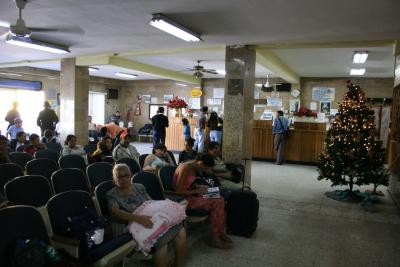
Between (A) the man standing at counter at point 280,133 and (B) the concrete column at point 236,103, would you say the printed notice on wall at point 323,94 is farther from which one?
(B) the concrete column at point 236,103

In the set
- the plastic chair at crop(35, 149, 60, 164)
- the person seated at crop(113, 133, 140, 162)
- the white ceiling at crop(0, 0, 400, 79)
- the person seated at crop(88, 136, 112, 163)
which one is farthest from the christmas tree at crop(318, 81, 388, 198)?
the plastic chair at crop(35, 149, 60, 164)

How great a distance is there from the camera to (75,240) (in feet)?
8.45

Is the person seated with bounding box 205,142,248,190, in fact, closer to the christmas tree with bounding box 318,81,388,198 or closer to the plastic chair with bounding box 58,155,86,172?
the plastic chair with bounding box 58,155,86,172

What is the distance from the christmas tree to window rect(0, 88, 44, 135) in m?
11.3

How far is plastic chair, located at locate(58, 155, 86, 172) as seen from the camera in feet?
16.4

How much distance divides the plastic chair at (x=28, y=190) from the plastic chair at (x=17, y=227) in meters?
1.03

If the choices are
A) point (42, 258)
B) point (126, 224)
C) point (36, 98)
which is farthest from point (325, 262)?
point (36, 98)

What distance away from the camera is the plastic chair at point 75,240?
8.23ft

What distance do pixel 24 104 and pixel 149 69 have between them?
18.2ft

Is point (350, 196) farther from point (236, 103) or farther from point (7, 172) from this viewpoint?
point (7, 172)

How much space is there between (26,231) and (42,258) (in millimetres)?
345

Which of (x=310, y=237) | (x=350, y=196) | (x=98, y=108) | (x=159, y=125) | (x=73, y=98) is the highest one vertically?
(x=73, y=98)

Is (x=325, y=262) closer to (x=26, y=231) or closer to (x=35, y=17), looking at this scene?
(x=26, y=231)

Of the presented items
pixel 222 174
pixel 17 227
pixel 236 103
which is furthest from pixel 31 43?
pixel 17 227
